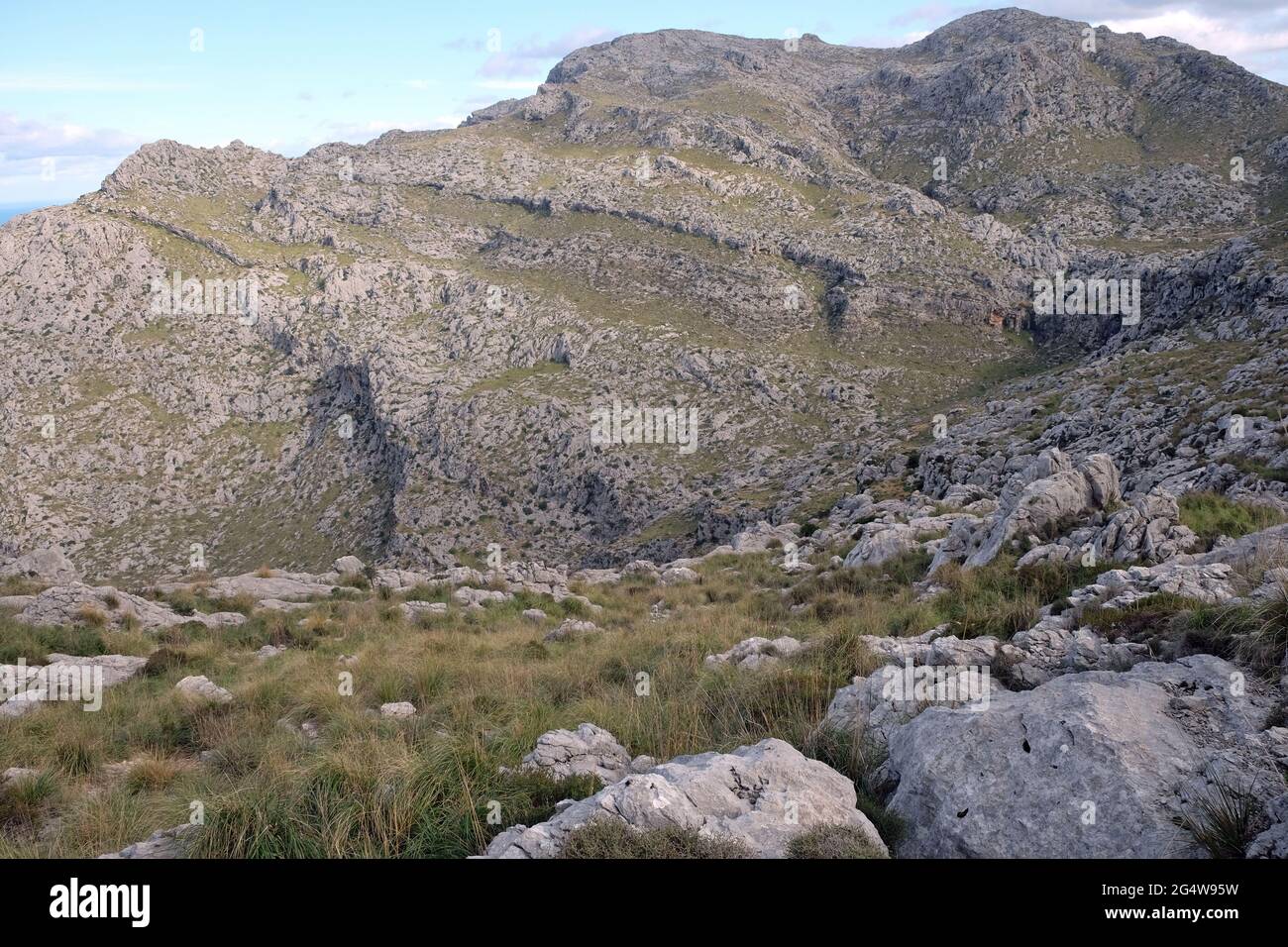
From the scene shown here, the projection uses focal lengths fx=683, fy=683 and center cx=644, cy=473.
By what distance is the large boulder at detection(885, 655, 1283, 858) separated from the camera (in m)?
3.92

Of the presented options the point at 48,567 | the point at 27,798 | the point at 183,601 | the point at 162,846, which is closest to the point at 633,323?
the point at 48,567

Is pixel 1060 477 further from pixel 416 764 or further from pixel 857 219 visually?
pixel 857 219

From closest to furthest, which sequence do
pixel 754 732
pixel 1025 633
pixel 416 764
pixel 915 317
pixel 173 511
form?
1. pixel 416 764
2. pixel 754 732
3. pixel 1025 633
4. pixel 173 511
5. pixel 915 317

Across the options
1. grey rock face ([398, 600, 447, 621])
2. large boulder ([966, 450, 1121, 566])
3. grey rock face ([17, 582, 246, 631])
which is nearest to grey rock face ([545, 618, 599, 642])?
grey rock face ([398, 600, 447, 621])

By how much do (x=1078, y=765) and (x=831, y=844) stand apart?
5.65ft

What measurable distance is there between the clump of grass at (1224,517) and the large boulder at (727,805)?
8597 mm

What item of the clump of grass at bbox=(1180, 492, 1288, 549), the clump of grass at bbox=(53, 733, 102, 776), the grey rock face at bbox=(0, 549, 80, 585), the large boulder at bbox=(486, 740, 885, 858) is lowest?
the grey rock face at bbox=(0, 549, 80, 585)

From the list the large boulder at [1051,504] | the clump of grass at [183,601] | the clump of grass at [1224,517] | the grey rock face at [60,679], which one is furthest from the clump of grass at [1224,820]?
the clump of grass at [183,601]

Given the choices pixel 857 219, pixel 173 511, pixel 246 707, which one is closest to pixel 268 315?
pixel 173 511

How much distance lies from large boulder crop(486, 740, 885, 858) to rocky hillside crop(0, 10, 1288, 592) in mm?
17343

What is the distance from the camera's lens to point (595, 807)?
405cm

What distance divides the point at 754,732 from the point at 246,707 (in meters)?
6.49

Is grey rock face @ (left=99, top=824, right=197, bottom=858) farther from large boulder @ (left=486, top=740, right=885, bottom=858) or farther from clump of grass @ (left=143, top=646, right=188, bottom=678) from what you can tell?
clump of grass @ (left=143, top=646, right=188, bottom=678)
